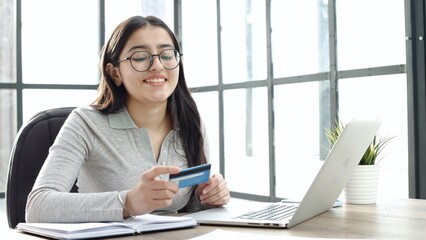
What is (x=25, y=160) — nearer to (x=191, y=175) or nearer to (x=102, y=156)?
(x=102, y=156)

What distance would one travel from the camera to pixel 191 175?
1148mm

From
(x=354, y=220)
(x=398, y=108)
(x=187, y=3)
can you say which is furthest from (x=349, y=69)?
(x=354, y=220)

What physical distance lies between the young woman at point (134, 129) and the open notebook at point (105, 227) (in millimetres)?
169

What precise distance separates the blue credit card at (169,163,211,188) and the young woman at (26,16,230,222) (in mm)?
349

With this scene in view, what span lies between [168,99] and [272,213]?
0.58m

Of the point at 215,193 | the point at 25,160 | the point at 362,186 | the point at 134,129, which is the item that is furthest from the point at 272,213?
the point at 25,160

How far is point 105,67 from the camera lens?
1.72m

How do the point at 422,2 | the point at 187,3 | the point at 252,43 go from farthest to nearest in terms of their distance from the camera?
the point at 187,3 < the point at 252,43 < the point at 422,2

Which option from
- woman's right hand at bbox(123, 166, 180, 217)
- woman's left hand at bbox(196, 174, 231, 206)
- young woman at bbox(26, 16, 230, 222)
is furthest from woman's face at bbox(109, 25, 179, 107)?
woman's right hand at bbox(123, 166, 180, 217)

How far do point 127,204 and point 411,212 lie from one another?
73 cm

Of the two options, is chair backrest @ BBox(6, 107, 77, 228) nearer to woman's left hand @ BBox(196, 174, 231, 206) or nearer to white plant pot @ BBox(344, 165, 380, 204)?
woman's left hand @ BBox(196, 174, 231, 206)

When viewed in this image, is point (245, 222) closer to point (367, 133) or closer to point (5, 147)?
point (367, 133)

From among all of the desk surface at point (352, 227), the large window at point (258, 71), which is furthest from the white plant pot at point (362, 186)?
the large window at point (258, 71)

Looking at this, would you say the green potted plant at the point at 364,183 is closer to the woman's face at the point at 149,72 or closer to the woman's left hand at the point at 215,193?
the woman's left hand at the point at 215,193
